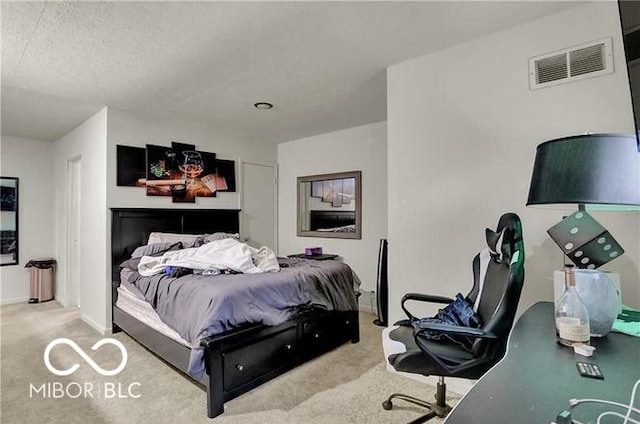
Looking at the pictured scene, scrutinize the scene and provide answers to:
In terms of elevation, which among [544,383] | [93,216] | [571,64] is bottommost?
[544,383]

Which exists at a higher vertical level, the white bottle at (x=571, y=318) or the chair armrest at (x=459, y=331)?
the white bottle at (x=571, y=318)

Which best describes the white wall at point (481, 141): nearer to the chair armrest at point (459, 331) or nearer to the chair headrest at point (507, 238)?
the chair headrest at point (507, 238)

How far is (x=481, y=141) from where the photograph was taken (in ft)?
7.58

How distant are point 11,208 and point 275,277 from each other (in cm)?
453

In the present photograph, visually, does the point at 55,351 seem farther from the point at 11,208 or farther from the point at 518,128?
the point at 518,128

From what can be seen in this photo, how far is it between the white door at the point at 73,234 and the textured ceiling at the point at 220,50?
92 cm

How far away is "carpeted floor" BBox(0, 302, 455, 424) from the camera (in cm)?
208

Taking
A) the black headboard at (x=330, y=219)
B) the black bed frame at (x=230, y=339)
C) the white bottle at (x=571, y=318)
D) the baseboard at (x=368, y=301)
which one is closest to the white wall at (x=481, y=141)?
the black bed frame at (x=230, y=339)

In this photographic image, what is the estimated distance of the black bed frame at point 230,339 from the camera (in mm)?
2176

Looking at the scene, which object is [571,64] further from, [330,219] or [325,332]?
[330,219]

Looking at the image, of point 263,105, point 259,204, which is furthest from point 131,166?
point 259,204

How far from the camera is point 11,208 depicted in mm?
4762

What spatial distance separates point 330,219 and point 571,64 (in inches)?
131

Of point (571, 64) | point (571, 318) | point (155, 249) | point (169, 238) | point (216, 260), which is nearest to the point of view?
point (571, 318)
